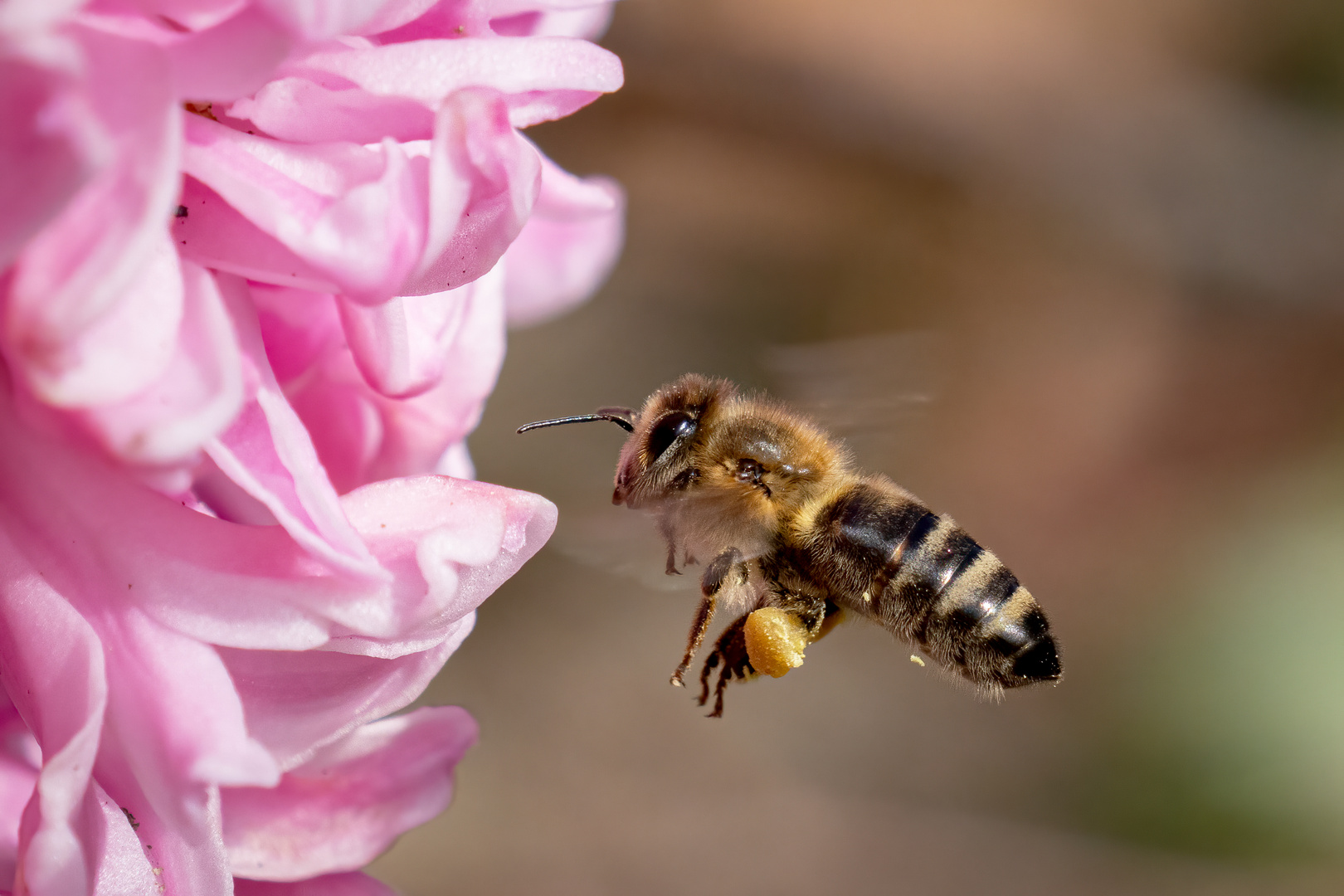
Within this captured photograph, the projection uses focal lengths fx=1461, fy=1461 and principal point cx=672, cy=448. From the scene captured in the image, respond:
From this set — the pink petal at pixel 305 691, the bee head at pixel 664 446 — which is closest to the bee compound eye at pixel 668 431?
the bee head at pixel 664 446

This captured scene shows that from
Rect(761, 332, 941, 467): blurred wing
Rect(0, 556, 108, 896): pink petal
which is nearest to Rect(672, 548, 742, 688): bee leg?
Rect(761, 332, 941, 467): blurred wing

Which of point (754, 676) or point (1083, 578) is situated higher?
point (754, 676)

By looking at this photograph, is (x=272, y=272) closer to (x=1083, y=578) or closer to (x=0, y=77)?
(x=0, y=77)

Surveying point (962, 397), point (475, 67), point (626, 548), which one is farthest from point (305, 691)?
point (962, 397)

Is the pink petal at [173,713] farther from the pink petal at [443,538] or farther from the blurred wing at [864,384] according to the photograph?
the blurred wing at [864,384]

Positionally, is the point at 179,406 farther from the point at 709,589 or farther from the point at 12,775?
the point at 709,589

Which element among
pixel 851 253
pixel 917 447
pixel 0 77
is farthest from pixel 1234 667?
pixel 0 77

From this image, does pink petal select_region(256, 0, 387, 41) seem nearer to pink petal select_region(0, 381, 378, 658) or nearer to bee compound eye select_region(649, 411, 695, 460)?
pink petal select_region(0, 381, 378, 658)
